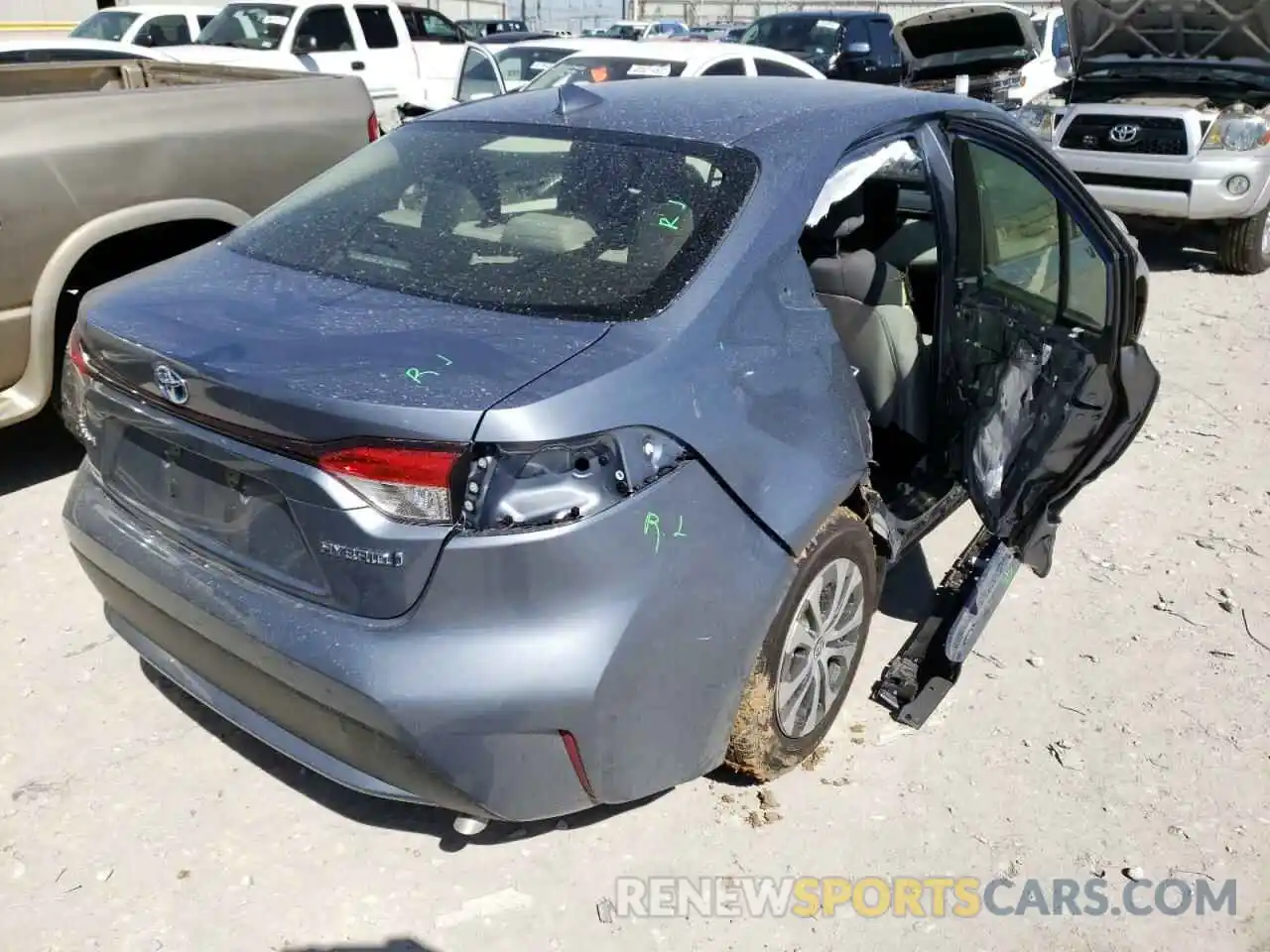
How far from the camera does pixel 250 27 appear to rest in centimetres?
1324

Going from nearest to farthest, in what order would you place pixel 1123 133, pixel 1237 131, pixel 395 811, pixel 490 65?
pixel 395 811 < pixel 1237 131 < pixel 1123 133 < pixel 490 65

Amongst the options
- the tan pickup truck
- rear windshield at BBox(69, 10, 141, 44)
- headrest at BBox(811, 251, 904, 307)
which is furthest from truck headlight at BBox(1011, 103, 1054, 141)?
rear windshield at BBox(69, 10, 141, 44)

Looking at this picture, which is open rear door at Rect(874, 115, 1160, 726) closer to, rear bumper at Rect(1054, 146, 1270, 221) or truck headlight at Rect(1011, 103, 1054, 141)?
rear bumper at Rect(1054, 146, 1270, 221)

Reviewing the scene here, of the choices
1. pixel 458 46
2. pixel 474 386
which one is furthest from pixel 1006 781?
pixel 458 46

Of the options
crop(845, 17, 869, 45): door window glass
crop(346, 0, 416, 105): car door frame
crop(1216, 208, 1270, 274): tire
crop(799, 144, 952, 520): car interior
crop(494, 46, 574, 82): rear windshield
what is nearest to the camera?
crop(799, 144, 952, 520): car interior

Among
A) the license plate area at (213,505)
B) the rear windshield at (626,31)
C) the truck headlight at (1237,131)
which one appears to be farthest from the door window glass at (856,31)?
the rear windshield at (626,31)

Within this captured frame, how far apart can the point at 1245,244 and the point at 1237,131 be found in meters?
0.87

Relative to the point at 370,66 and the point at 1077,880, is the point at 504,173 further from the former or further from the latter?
the point at 370,66

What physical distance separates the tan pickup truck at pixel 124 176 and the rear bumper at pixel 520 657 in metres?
2.14

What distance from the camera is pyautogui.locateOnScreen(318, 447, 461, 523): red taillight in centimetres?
195

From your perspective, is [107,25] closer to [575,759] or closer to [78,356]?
[78,356]

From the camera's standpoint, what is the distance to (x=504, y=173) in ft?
9.37

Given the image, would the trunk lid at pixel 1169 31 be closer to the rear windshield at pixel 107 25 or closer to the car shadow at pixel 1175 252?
the car shadow at pixel 1175 252

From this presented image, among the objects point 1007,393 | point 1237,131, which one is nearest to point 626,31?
point 1237,131
